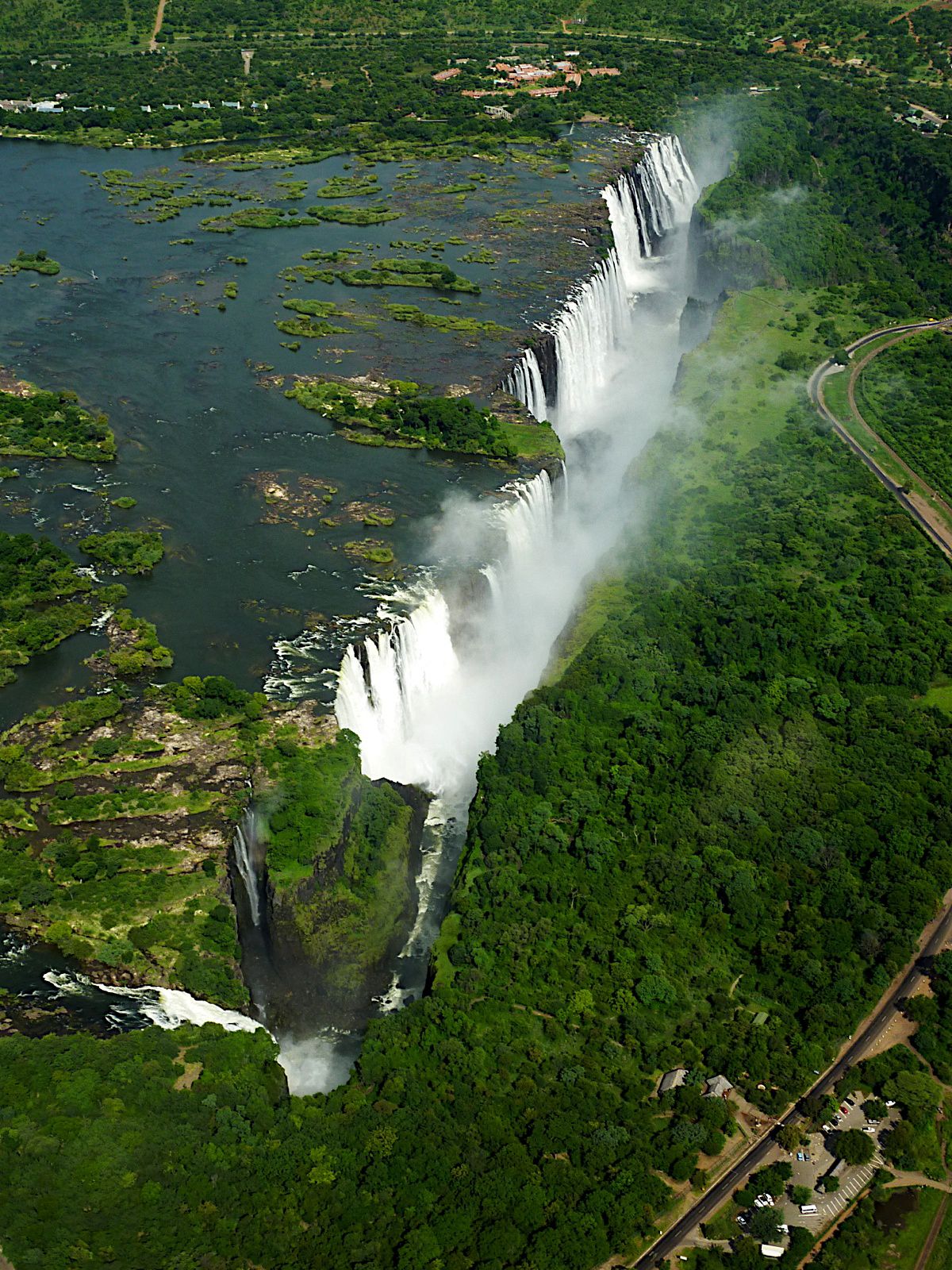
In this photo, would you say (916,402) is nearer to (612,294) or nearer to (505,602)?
(612,294)

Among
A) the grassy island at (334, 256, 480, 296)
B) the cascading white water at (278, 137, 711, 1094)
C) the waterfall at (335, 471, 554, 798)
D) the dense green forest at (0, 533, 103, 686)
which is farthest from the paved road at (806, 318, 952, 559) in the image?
the dense green forest at (0, 533, 103, 686)

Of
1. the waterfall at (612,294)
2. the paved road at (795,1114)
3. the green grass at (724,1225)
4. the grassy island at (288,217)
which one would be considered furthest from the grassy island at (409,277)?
the green grass at (724,1225)

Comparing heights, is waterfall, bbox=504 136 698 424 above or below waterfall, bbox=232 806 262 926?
above

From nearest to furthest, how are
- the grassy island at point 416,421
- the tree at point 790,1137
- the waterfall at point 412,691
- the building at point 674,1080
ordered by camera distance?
the tree at point 790,1137 → the building at point 674,1080 → the waterfall at point 412,691 → the grassy island at point 416,421

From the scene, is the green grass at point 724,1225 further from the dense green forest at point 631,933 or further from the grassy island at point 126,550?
the grassy island at point 126,550

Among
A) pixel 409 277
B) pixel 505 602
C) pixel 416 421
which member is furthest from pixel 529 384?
pixel 505 602

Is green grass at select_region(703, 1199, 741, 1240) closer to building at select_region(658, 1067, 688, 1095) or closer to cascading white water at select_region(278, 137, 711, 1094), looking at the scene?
building at select_region(658, 1067, 688, 1095)
